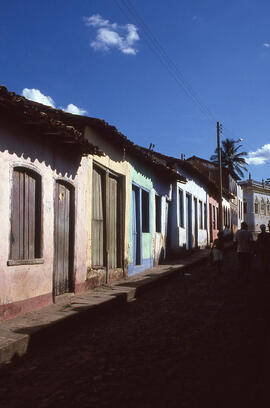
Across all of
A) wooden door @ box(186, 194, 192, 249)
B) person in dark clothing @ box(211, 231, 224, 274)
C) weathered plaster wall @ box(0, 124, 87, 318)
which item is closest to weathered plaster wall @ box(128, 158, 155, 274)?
person in dark clothing @ box(211, 231, 224, 274)

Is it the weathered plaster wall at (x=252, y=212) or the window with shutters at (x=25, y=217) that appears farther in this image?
the weathered plaster wall at (x=252, y=212)

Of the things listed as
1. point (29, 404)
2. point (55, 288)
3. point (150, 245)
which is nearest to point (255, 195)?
point (150, 245)

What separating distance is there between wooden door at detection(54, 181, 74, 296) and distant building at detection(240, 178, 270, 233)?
171 feet

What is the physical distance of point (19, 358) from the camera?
4617mm

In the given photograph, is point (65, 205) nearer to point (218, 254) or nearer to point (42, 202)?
point (42, 202)

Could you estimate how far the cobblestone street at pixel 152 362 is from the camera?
330cm

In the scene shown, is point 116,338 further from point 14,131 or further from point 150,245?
point 150,245

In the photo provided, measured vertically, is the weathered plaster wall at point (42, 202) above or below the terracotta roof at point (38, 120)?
below

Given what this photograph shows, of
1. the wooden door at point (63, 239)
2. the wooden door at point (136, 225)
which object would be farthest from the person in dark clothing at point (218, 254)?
the wooden door at point (63, 239)

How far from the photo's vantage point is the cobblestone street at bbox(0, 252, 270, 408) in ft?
10.8

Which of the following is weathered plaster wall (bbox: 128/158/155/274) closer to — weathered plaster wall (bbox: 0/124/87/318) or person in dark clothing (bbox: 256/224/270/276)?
weathered plaster wall (bbox: 0/124/87/318)

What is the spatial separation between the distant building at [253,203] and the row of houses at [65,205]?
46304mm

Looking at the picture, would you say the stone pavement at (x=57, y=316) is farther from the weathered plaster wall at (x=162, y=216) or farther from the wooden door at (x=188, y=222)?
the wooden door at (x=188, y=222)

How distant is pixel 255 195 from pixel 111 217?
5125cm
